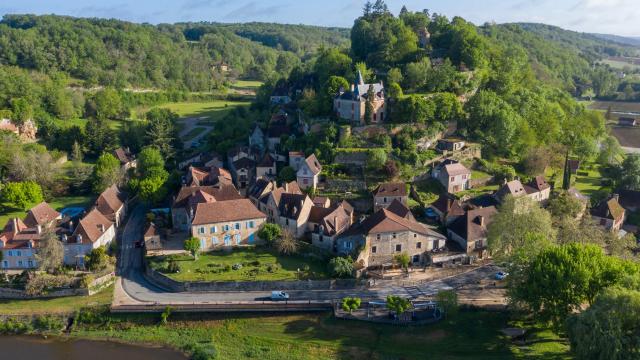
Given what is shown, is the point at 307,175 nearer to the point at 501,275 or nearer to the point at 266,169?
the point at 266,169

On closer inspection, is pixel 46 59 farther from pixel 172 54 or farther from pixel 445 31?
pixel 445 31

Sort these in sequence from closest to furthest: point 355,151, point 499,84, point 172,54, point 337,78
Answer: point 355,151, point 337,78, point 499,84, point 172,54

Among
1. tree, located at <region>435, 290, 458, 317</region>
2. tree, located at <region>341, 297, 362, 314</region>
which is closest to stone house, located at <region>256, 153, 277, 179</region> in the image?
tree, located at <region>341, 297, 362, 314</region>

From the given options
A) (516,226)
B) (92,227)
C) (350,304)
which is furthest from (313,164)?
(92,227)

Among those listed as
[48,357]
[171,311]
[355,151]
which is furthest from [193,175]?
[48,357]

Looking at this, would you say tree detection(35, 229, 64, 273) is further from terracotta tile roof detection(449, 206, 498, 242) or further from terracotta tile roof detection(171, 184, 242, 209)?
terracotta tile roof detection(449, 206, 498, 242)
